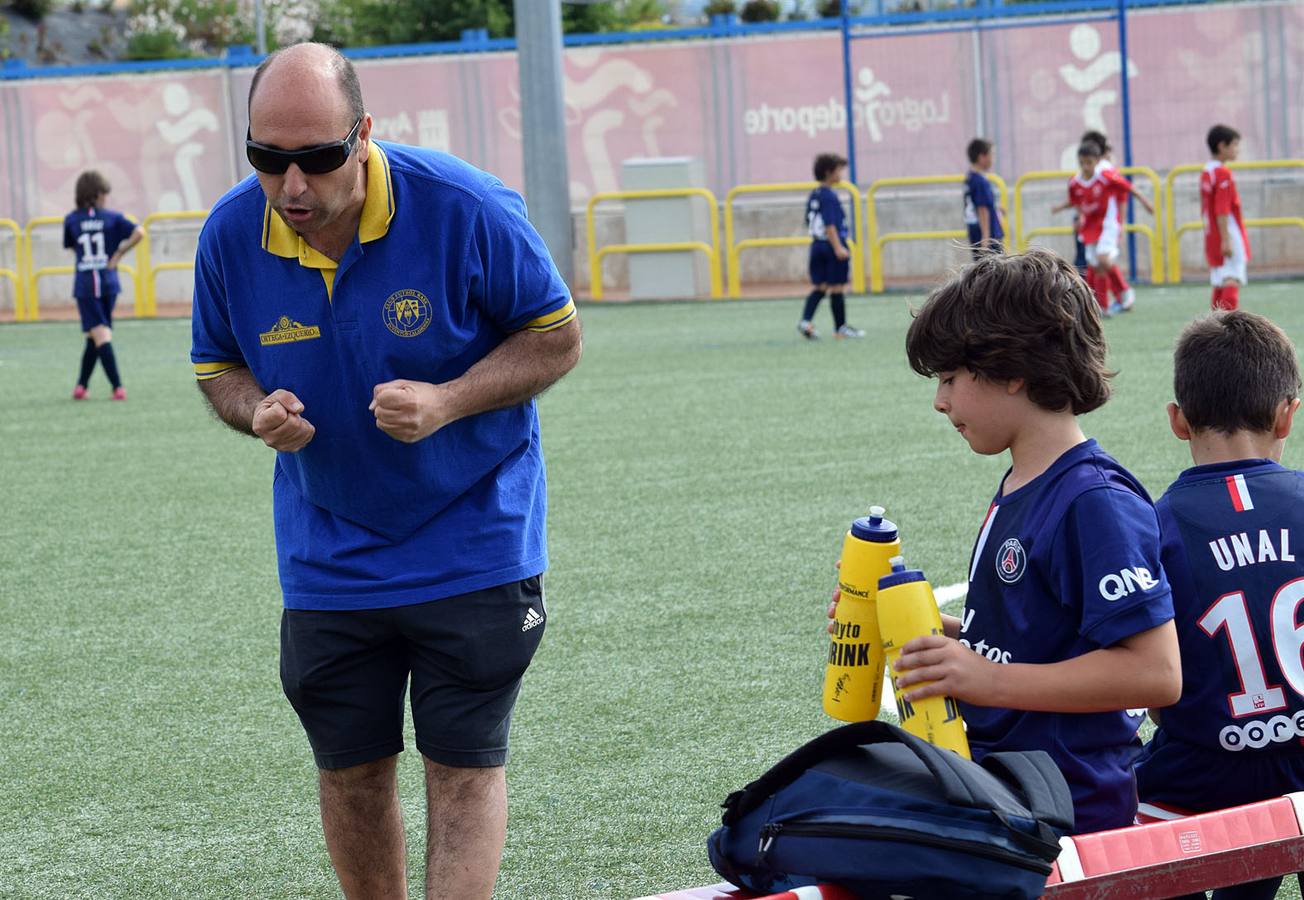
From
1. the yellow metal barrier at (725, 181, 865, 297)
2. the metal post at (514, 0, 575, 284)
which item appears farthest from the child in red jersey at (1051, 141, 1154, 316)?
the metal post at (514, 0, 575, 284)

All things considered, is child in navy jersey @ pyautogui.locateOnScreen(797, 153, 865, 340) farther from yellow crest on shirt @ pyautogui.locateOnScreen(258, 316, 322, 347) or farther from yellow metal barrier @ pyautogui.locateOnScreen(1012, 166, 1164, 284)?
yellow crest on shirt @ pyautogui.locateOnScreen(258, 316, 322, 347)

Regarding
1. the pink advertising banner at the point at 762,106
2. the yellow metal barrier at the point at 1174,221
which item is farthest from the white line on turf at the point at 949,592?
the pink advertising banner at the point at 762,106

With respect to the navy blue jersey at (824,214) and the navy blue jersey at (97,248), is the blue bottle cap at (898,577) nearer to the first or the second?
the navy blue jersey at (97,248)

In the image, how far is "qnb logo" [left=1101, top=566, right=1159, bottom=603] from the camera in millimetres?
2576

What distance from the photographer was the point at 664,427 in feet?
36.1

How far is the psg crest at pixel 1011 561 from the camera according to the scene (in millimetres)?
2715

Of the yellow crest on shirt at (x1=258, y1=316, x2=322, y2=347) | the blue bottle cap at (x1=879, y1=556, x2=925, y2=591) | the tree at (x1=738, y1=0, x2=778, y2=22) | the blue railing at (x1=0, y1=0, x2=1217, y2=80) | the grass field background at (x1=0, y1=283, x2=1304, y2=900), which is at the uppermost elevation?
the tree at (x1=738, y1=0, x2=778, y2=22)

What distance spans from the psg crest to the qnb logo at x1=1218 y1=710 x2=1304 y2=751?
0.58 metres

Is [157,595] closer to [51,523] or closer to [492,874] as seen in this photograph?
[51,523]

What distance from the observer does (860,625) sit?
274cm

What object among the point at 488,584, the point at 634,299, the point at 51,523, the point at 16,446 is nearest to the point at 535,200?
the point at 634,299

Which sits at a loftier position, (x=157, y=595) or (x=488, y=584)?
(x=488, y=584)

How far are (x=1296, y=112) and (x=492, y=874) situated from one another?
2231 cm

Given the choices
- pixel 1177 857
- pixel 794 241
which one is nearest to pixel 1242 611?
pixel 1177 857
